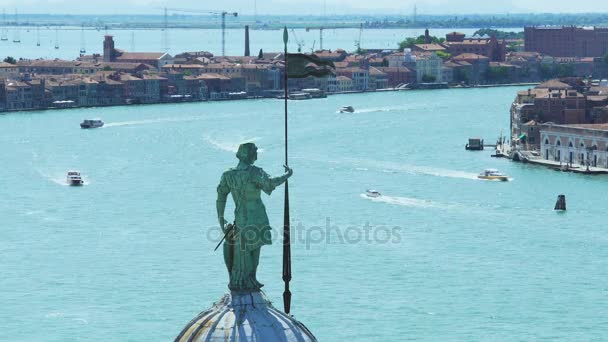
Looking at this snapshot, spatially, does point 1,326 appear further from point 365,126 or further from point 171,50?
point 171,50

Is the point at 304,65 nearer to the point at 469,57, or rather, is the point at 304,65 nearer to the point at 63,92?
the point at 63,92

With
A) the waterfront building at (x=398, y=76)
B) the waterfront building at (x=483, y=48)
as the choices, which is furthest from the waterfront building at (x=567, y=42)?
the waterfront building at (x=398, y=76)

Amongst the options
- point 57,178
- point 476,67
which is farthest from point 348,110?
point 476,67

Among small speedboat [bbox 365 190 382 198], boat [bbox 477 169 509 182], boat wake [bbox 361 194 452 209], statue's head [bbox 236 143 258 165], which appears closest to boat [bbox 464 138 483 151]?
boat [bbox 477 169 509 182]

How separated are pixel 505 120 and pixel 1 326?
38414 mm

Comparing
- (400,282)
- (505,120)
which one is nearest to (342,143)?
(505,120)

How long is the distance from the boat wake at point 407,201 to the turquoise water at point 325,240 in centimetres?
6

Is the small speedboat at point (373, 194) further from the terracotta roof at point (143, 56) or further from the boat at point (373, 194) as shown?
the terracotta roof at point (143, 56)

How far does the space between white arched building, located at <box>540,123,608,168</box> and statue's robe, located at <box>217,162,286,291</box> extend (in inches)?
1573

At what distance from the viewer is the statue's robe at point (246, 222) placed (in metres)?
3.91

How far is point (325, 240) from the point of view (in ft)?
94.8

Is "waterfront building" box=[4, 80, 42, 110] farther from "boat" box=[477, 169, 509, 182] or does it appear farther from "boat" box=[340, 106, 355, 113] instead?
"boat" box=[477, 169, 509, 182]

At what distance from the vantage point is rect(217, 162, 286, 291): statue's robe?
3912 millimetres

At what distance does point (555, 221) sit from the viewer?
32344mm
